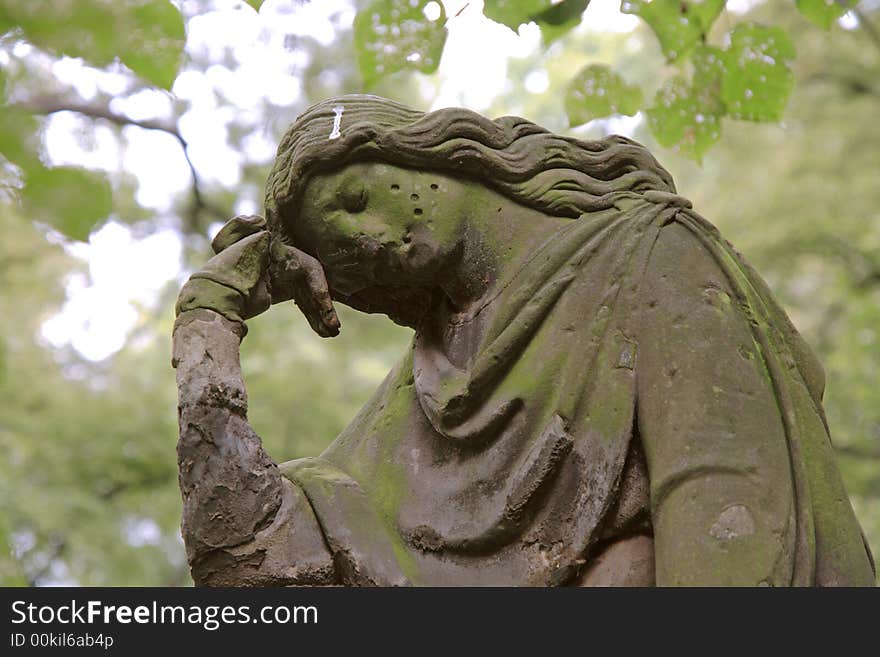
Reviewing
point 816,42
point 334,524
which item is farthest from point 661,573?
point 816,42

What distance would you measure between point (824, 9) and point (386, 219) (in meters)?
1.46

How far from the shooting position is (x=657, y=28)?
3.59 meters

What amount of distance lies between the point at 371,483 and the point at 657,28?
174 cm

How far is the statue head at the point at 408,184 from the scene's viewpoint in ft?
8.97

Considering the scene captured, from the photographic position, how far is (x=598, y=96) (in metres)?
3.81

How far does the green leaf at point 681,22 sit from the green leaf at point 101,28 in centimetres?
155

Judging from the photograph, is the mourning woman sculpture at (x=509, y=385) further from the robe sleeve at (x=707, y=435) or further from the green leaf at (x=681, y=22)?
the green leaf at (x=681, y=22)

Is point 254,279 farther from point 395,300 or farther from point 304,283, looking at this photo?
point 395,300

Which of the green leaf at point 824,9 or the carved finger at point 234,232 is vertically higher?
the green leaf at point 824,9

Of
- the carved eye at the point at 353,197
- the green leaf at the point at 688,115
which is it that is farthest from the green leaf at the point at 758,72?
the carved eye at the point at 353,197

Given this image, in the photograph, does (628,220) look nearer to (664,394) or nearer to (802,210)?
(664,394)

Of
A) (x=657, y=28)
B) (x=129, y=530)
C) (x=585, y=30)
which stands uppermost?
(x=585, y=30)

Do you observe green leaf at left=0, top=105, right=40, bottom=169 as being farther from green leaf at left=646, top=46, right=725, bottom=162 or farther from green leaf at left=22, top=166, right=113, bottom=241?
green leaf at left=646, top=46, right=725, bottom=162
